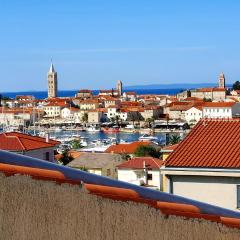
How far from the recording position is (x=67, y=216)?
1548mm

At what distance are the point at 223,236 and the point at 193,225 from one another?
115 millimetres

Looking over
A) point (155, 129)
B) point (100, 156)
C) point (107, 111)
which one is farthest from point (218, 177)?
point (107, 111)

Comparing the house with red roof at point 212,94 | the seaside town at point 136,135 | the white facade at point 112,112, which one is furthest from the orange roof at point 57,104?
the house with red roof at point 212,94

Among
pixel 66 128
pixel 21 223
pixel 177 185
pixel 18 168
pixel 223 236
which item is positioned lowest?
pixel 66 128

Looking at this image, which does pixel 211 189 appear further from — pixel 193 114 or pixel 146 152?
pixel 193 114

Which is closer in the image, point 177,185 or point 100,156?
point 177,185

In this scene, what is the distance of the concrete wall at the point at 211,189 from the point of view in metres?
5.63

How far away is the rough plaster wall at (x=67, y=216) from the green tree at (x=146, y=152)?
32.4 meters

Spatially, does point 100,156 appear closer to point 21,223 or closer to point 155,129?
point 21,223

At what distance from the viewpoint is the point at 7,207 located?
1.51m

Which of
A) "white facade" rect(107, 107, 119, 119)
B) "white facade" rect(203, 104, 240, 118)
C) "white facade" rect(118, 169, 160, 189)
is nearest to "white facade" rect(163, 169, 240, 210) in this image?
"white facade" rect(118, 169, 160, 189)

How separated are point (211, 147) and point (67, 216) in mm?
4645

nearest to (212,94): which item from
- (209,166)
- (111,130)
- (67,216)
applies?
(111,130)

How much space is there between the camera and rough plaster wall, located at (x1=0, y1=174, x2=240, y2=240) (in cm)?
152
